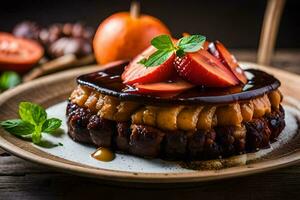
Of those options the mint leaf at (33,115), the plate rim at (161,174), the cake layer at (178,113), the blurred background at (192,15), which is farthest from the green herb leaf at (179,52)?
the blurred background at (192,15)

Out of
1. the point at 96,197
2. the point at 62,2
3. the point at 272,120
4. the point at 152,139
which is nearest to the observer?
the point at 96,197

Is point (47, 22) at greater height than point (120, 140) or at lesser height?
lesser

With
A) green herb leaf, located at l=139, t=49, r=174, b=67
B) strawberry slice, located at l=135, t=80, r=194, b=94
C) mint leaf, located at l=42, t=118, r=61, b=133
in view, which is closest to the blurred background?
mint leaf, located at l=42, t=118, r=61, b=133

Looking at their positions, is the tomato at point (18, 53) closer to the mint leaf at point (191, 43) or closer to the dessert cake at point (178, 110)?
the dessert cake at point (178, 110)

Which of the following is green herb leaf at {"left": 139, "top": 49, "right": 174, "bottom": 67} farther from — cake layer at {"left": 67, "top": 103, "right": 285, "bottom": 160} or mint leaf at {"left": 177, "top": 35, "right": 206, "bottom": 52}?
cake layer at {"left": 67, "top": 103, "right": 285, "bottom": 160}

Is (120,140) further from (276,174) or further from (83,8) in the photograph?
(83,8)

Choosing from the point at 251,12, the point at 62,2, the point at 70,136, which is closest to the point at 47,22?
the point at 62,2
